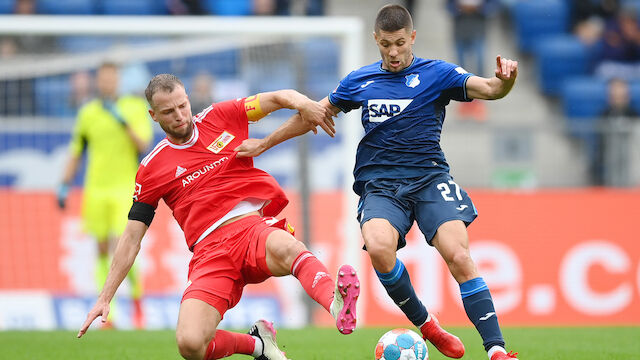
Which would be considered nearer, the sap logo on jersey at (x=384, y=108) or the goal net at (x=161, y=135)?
the sap logo on jersey at (x=384, y=108)

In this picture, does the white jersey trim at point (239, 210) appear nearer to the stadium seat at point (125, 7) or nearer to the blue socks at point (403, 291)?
the blue socks at point (403, 291)

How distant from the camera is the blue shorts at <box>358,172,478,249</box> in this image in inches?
239

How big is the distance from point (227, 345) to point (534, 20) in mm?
11523

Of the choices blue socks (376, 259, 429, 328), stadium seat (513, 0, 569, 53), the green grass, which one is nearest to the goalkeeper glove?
the green grass

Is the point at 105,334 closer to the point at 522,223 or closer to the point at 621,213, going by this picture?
the point at 522,223

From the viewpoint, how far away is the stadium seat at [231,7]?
557 inches

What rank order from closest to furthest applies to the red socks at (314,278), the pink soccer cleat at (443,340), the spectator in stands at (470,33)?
the red socks at (314,278), the pink soccer cleat at (443,340), the spectator in stands at (470,33)

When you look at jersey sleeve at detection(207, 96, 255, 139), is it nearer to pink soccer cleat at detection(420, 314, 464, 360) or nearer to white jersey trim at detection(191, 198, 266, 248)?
white jersey trim at detection(191, 198, 266, 248)

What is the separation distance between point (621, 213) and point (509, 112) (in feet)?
11.5

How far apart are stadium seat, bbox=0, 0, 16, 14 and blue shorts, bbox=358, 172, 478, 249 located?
923cm

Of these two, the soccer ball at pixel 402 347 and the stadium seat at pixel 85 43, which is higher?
the stadium seat at pixel 85 43

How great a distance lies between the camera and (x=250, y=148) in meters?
6.00

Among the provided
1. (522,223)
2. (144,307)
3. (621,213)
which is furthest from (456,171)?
(144,307)

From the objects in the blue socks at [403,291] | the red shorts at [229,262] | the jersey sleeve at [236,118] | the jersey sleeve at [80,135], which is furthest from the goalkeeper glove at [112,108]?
the blue socks at [403,291]
